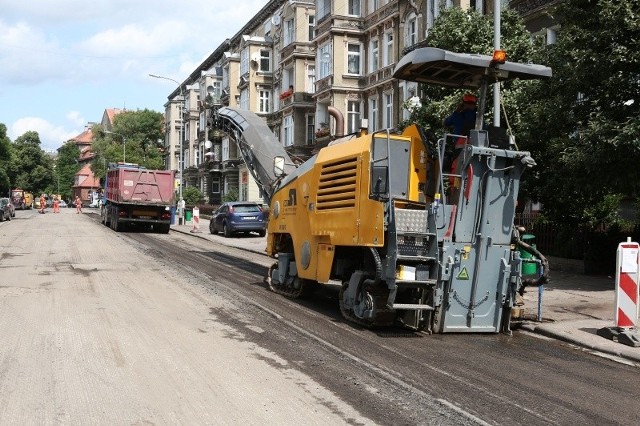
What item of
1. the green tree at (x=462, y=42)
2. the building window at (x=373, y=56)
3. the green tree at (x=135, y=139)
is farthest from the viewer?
the green tree at (x=135, y=139)

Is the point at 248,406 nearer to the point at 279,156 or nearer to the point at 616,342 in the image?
the point at 616,342

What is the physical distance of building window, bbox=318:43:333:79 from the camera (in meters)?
37.6

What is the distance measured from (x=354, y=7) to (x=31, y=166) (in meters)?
84.5

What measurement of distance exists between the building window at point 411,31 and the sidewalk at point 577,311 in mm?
17320

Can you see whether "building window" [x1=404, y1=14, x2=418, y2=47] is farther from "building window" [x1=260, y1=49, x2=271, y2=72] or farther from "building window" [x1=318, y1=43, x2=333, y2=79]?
"building window" [x1=260, y1=49, x2=271, y2=72]

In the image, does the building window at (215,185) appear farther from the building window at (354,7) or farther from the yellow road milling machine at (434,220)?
the yellow road milling machine at (434,220)

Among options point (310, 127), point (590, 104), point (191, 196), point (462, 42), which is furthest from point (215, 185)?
point (590, 104)

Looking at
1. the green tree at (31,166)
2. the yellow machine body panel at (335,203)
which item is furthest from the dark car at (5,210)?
the green tree at (31,166)

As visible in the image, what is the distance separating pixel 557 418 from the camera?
18.1 ft

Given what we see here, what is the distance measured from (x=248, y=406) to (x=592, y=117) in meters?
10.4

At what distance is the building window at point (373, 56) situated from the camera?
35.5 m

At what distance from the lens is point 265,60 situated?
54.4 m

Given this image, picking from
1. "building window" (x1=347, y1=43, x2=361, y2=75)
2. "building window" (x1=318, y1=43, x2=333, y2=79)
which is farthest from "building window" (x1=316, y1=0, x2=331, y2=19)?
"building window" (x1=347, y1=43, x2=361, y2=75)

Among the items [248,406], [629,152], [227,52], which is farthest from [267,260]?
[227,52]
